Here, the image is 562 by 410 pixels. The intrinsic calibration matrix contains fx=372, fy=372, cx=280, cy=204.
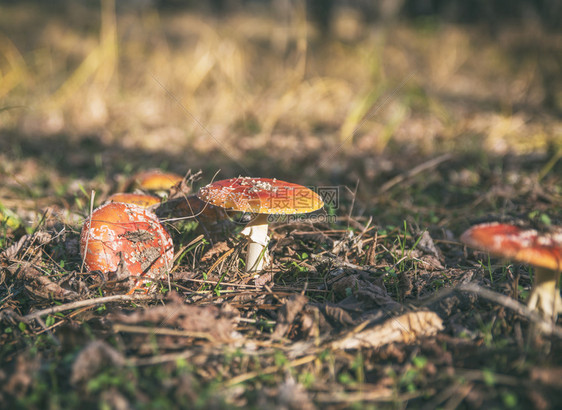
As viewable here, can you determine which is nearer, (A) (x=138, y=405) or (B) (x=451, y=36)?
(A) (x=138, y=405)

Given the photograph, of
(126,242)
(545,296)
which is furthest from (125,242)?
(545,296)

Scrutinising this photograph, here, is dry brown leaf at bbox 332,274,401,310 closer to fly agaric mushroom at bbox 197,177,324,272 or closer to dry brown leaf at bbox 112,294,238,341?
fly agaric mushroom at bbox 197,177,324,272

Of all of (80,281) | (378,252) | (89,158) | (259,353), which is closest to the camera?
(259,353)

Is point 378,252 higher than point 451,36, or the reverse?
point 451,36

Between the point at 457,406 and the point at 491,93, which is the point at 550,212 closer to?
the point at 457,406

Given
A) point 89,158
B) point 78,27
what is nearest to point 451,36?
point 89,158

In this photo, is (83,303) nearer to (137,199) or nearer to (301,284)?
(137,199)

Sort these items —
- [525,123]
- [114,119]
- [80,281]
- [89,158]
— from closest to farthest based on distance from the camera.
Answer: [80,281], [89,158], [525,123], [114,119]
